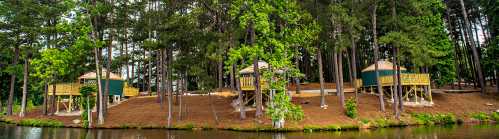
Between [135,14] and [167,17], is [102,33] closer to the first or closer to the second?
[135,14]

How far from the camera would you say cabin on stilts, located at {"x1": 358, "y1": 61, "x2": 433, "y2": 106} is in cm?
2847

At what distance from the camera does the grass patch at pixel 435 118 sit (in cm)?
2403

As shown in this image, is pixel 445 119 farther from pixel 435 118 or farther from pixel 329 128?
pixel 329 128

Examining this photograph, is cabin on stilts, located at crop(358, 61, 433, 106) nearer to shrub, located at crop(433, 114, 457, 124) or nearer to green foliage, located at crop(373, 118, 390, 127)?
shrub, located at crop(433, 114, 457, 124)

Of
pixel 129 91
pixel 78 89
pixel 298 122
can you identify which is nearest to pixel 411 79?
pixel 298 122

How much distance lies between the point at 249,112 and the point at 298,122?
5316 millimetres

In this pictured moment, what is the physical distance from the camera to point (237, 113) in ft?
81.9

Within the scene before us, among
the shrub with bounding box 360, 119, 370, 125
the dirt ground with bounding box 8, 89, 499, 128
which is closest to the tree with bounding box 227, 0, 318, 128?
the dirt ground with bounding box 8, 89, 499, 128

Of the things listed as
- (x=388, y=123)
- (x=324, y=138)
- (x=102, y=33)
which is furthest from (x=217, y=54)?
(x=388, y=123)

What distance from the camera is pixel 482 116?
25156 mm

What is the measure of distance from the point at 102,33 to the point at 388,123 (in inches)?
767

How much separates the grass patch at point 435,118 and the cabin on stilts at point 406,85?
3244 mm

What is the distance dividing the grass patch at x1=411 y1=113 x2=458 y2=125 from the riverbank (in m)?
0.31

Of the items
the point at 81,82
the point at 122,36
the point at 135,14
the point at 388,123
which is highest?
the point at 135,14
